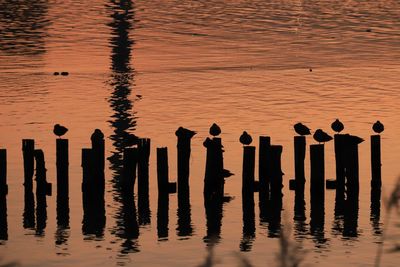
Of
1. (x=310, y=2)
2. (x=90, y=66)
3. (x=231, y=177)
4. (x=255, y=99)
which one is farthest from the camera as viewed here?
(x=310, y=2)

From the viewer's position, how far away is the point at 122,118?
44.8m

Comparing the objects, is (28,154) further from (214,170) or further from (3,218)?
(214,170)

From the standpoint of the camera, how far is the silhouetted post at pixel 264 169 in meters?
29.1

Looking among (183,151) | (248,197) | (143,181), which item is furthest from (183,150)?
(248,197)

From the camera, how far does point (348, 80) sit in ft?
181

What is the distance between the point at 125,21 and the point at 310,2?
25.6m

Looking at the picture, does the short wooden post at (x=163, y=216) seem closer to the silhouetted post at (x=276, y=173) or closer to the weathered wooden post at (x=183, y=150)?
the weathered wooden post at (x=183, y=150)

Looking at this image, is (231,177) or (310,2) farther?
(310,2)

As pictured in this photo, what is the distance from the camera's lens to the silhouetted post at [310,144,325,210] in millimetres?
29250

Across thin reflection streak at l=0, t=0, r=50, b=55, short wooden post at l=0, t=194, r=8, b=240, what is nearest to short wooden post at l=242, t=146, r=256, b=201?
short wooden post at l=0, t=194, r=8, b=240

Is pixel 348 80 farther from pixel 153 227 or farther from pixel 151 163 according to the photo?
pixel 153 227

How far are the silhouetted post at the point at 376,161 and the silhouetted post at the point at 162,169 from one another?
4.79m

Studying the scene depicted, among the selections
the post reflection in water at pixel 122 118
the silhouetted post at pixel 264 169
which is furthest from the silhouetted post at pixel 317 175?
the post reflection in water at pixel 122 118

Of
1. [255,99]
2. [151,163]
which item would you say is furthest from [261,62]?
[151,163]
